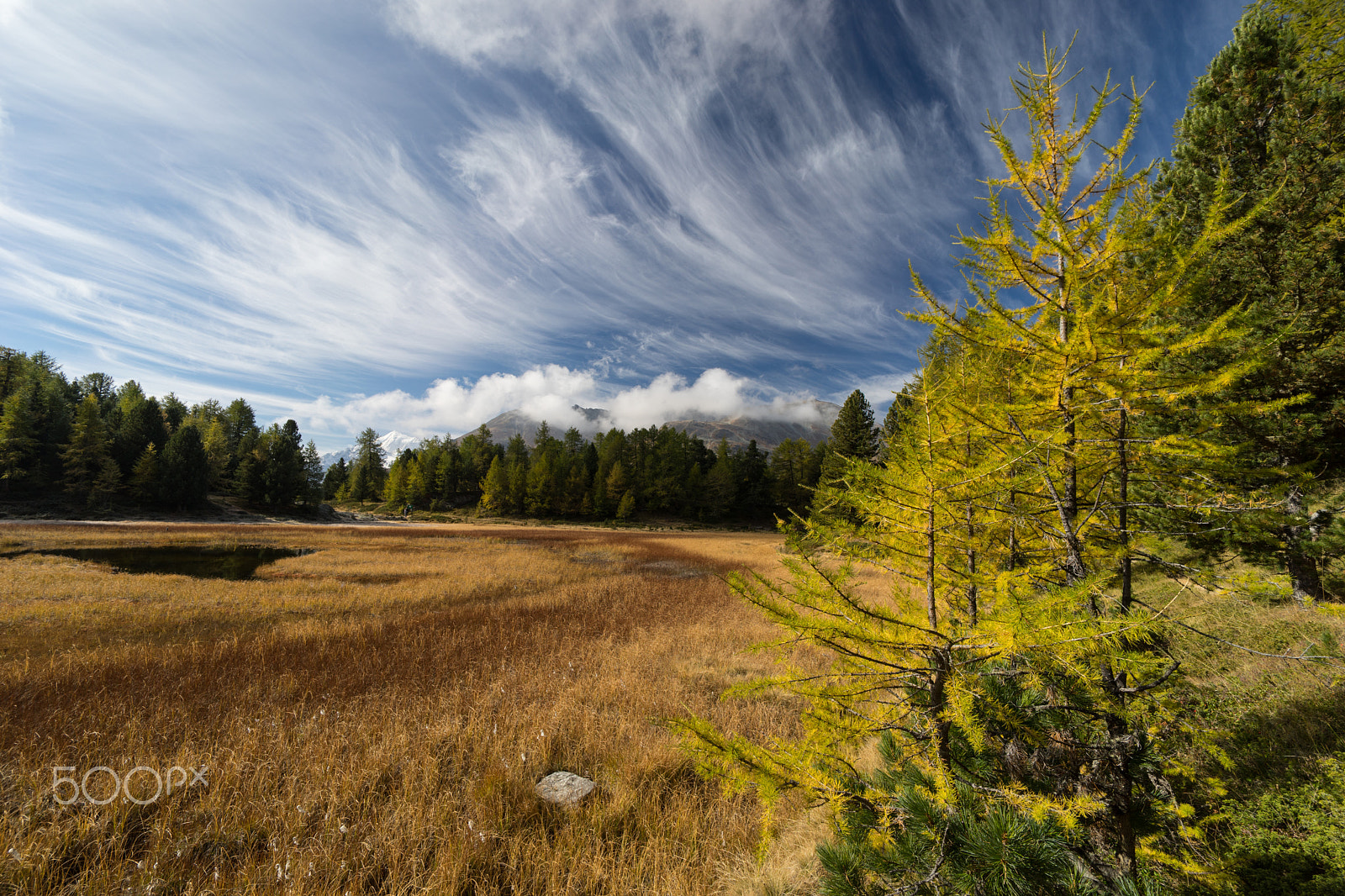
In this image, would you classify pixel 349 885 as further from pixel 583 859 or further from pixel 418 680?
pixel 418 680

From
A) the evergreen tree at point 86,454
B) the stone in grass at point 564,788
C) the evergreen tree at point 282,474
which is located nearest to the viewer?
the stone in grass at point 564,788

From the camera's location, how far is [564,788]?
15.8 feet

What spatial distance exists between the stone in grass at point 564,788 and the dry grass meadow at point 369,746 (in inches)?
6.5

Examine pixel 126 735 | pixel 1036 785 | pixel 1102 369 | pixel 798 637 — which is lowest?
pixel 126 735

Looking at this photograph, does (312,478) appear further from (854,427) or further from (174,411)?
(854,427)

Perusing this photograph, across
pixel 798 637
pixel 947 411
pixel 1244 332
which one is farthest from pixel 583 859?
pixel 1244 332

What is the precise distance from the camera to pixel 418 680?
→ 780cm

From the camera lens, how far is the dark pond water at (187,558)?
2017cm

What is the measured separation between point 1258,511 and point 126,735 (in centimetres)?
1200

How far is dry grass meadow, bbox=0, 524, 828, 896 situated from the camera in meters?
3.67

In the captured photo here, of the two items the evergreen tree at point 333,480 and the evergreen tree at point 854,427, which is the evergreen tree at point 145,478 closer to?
the evergreen tree at point 333,480

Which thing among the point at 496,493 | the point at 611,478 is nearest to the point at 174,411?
the point at 496,493

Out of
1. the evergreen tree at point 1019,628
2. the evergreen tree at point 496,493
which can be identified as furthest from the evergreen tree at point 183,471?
the evergreen tree at point 1019,628
